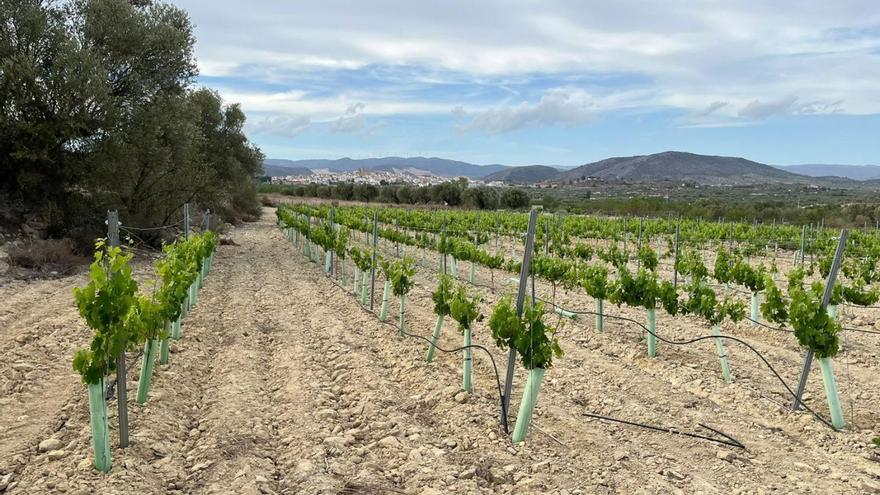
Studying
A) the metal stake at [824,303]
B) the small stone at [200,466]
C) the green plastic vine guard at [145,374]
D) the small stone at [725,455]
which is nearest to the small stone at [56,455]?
the small stone at [200,466]

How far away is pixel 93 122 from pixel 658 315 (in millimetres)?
15673

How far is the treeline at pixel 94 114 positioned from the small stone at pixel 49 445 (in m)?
13.7

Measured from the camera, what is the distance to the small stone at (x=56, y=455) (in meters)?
5.19

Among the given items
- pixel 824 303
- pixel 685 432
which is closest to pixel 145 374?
pixel 685 432

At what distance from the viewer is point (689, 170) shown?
16300cm

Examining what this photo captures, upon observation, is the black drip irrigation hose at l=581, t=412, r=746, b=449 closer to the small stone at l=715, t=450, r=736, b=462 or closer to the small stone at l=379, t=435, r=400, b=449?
the small stone at l=715, t=450, r=736, b=462

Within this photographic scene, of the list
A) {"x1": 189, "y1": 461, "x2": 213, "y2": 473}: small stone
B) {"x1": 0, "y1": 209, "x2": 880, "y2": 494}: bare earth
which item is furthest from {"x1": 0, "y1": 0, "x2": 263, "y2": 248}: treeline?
{"x1": 189, "y1": 461, "x2": 213, "y2": 473}: small stone

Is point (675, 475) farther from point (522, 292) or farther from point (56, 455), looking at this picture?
point (56, 455)

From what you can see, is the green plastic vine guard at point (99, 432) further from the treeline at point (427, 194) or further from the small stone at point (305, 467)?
the treeline at point (427, 194)

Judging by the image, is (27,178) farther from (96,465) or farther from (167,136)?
(96,465)

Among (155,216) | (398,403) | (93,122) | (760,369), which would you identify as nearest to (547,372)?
(398,403)

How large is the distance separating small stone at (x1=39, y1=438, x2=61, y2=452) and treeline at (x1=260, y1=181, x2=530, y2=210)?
60.0 m

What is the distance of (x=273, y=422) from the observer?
6.31m

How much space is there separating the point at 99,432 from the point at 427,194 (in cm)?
6896
